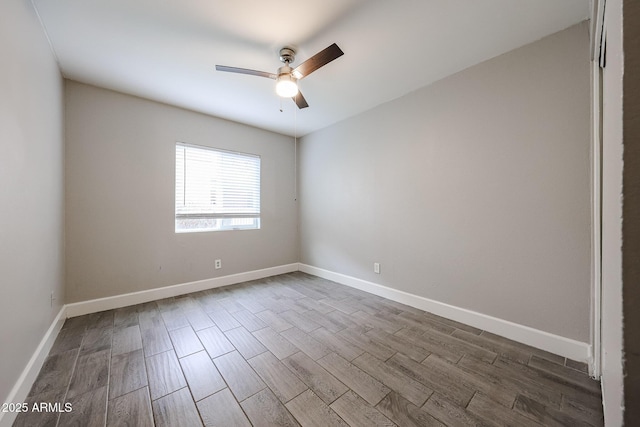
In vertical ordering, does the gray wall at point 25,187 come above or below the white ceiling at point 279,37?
below

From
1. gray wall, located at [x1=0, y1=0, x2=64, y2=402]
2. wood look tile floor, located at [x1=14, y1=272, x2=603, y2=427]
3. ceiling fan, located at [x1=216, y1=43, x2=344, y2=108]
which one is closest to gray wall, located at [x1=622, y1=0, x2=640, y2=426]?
wood look tile floor, located at [x1=14, y1=272, x2=603, y2=427]

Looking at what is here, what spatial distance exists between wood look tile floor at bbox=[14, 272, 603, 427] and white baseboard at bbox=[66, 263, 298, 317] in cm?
17

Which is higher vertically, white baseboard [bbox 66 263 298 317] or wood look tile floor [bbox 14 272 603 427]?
white baseboard [bbox 66 263 298 317]

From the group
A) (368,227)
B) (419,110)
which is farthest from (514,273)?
(419,110)

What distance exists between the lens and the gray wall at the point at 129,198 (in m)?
2.51

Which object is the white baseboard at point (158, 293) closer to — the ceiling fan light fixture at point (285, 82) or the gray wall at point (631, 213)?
the ceiling fan light fixture at point (285, 82)

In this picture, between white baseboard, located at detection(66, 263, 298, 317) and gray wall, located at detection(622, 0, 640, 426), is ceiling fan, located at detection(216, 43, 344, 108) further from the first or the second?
white baseboard, located at detection(66, 263, 298, 317)

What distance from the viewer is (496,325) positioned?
208cm

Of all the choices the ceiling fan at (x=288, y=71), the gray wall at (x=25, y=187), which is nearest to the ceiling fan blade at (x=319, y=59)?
the ceiling fan at (x=288, y=71)

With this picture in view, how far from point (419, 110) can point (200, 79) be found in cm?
240

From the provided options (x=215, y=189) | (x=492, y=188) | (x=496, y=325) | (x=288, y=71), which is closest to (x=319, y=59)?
(x=288, y=71)

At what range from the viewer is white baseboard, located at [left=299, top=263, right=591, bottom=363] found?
1.74 m

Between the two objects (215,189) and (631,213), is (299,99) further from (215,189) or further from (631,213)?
(631,213)

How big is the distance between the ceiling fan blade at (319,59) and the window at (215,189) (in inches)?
80.2
